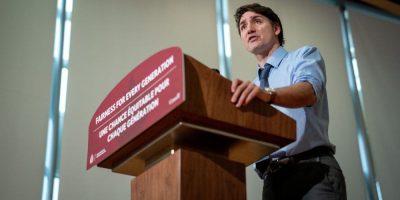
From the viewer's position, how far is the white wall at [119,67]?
229 centimetres

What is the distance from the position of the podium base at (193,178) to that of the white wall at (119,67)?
3.55 feet

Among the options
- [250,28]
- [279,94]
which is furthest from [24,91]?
[279,94]

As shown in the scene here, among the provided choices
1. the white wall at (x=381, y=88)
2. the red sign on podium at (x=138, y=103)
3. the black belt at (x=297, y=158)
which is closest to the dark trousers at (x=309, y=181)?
the black belt at (x=297, y=158)

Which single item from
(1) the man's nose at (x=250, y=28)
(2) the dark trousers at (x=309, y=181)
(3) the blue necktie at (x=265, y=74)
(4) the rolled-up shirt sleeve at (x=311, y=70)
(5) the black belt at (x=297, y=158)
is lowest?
(2) the dark trousers at (x=309, y=181)

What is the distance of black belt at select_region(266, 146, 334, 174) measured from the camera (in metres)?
1.64

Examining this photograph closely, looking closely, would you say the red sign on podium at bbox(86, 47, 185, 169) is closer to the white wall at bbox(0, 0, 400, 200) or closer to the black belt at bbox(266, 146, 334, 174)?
the black belt at bbox(266, 146, 334, 174)

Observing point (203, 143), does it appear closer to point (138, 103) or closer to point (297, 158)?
point (138, 103)

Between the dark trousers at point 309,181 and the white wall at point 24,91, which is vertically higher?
the white wall at point 24,91

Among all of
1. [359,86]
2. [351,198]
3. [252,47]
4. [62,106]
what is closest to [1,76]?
[62,106]

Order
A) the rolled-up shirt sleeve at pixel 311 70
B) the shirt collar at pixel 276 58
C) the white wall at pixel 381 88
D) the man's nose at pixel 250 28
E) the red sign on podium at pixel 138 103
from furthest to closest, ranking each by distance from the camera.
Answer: the white wall at pixel 381 88 < the man's nose at pixel 250 28 < the shirt collar at pixel 276 58 < the rolled-up shirt sleeve at pixel 311 70 < the red sign on podium at pixel 138 103

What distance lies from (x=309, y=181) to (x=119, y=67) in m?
1.34

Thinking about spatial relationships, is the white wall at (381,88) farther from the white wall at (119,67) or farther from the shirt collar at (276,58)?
the shirt collar at (276,58)

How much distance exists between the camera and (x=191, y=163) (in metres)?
1.21

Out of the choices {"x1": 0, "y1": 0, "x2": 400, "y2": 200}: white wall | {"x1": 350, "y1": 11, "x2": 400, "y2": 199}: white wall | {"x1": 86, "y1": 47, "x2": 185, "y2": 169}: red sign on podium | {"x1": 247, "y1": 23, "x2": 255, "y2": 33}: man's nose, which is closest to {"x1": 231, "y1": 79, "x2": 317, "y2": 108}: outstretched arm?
{"x1": 86, "y1": 47, "x2": 185, "y2": 169}: red sign on podium
